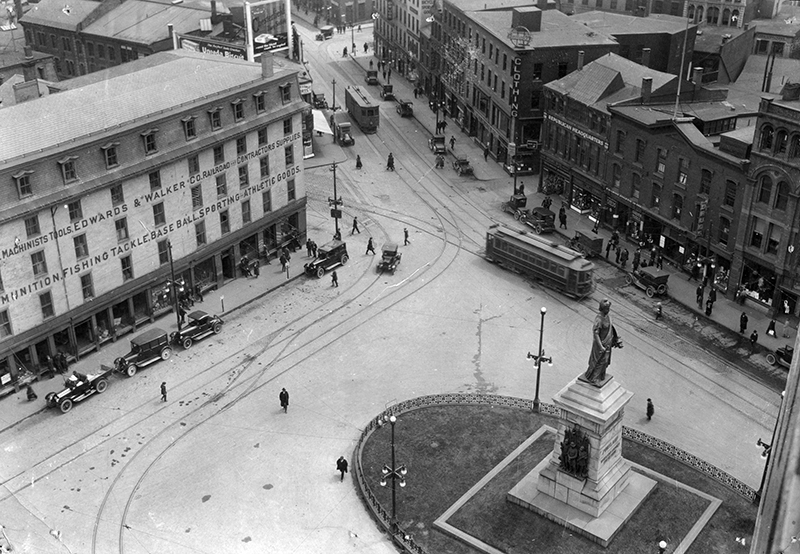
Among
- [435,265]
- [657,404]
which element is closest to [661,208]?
[435,265]

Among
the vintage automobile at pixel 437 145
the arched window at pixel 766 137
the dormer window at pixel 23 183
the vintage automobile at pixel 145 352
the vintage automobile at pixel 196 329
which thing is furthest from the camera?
the vintage automobile at pixel 437 145

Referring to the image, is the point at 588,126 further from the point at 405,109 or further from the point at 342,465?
the point at 342,465

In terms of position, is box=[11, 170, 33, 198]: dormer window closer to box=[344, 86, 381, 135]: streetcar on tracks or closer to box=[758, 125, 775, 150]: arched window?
box=[758, 125, 775, 150]: arched window

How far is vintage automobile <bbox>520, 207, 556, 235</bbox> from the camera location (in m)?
75.9

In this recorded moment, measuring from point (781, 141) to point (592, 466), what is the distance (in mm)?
28856

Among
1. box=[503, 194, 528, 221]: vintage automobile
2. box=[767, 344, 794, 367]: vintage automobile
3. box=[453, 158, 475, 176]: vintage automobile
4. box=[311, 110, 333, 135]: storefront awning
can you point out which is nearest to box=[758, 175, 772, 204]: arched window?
box=[767, 344, 794, 367]: vintage automobile

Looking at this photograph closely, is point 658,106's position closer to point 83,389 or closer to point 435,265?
point 435,265

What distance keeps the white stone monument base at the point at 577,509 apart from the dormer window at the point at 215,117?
3311 cm

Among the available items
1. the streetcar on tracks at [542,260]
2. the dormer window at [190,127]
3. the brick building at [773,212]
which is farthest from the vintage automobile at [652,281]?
the dormer window at [190,127]

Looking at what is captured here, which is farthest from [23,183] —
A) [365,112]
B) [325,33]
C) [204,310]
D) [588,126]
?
[325,33]

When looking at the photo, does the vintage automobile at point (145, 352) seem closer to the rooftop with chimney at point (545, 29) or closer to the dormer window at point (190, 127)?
the dormer window at point (190, 127)

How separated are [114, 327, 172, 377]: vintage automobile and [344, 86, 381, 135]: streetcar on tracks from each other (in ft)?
168

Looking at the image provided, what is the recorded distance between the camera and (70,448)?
159ft

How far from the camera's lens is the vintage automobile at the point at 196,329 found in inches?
2290
